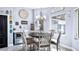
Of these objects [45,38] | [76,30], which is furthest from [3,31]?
[76,30]

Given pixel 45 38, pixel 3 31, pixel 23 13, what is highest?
pixel 23 13

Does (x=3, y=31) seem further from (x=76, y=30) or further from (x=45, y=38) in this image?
(x=76, y=30)

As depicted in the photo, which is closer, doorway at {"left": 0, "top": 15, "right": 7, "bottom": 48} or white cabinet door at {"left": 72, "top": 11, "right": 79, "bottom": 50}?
white cabinet door at {"left": 72, "top": 11, "right": 79, "bottom": 50}

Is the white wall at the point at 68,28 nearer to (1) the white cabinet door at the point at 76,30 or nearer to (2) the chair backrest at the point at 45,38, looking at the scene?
(1) the white cabinet door at the point at 76,30

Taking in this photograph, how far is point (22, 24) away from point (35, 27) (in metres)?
0.26

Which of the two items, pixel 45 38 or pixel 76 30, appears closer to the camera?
pixel 76 30

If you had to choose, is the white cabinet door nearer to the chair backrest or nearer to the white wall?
the white wall

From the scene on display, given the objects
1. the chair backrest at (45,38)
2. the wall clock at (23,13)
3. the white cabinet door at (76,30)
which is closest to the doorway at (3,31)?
the wall clock at (23,13)

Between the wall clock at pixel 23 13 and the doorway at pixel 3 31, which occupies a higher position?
the wall clock at pixel 23 13

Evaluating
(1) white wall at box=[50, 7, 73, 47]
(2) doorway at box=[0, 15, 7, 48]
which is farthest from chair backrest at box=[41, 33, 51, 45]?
(2) doorway at box=[0, 15, 7, 48]

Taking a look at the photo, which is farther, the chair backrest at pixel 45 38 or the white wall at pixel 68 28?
the chair backrest at pixel 45 38

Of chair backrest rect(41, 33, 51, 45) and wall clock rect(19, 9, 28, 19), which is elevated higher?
wall clock rect(19, 9, 28, 19)
